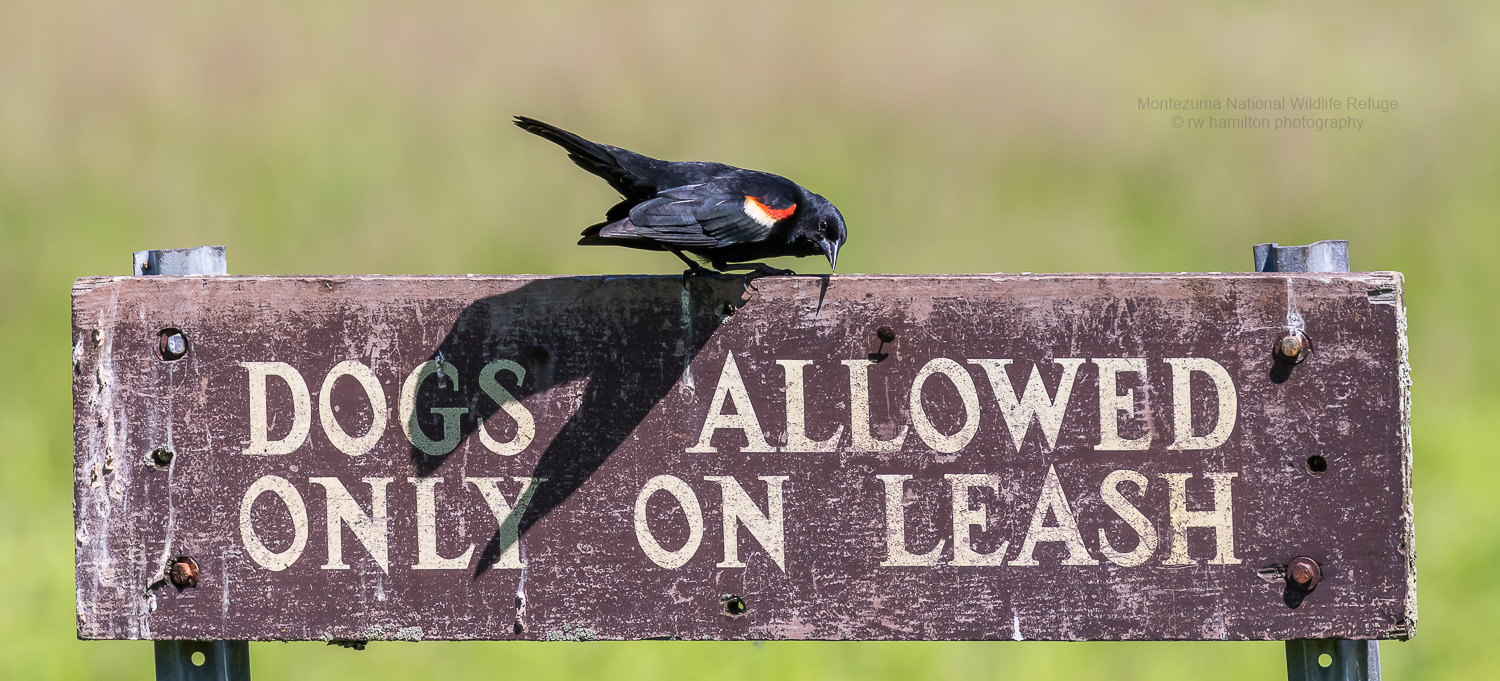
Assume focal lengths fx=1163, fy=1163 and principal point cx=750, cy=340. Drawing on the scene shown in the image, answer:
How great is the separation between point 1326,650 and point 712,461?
1.15 meters

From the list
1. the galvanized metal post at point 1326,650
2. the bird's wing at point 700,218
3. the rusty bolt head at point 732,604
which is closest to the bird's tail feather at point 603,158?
the bird's wing at point 700,218

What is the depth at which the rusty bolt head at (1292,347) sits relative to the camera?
1.99m

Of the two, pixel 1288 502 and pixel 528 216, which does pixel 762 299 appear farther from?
pixel 528 216

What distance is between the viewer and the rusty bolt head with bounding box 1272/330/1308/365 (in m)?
1.99

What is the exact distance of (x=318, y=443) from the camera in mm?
2111

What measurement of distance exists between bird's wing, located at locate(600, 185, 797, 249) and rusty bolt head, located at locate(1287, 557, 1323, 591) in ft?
3.98

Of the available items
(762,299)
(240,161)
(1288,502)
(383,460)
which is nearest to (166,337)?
(383,460)

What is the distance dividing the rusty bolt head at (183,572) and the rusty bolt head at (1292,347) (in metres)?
1.97

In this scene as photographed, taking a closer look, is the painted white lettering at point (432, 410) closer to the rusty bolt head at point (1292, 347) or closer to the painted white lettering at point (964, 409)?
the painted white lettering at point (964, 409)

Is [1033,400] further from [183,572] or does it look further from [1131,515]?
[183,572]

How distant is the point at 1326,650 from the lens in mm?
2080

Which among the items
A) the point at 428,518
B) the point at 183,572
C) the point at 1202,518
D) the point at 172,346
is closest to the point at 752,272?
the point at 428,518
